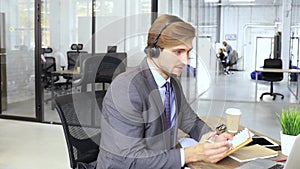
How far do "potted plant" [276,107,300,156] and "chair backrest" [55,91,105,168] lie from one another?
3.10ft

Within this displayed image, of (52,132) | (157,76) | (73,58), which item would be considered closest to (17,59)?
(73,58)

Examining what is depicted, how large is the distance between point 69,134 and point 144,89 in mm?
625

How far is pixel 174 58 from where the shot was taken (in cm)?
173

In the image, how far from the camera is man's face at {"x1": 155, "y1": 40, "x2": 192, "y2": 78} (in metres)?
1.71

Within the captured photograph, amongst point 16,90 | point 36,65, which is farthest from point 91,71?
point 16,90

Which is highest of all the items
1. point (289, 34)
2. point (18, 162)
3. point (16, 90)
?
point (289, 34)

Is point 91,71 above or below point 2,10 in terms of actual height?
below

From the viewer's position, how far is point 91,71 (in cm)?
538

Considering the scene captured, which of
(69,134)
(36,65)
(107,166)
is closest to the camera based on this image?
(107,166)

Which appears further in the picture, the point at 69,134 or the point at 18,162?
the point at 18,162

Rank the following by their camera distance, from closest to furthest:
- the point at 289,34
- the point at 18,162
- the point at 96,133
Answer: the point at 96,133 → the point at 18,162 → the point at 289,34

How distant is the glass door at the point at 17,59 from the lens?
6.03 meters

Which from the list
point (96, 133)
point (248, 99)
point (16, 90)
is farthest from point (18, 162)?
point (248, 99)

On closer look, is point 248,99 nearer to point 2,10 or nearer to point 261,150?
point 2,10
